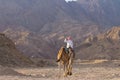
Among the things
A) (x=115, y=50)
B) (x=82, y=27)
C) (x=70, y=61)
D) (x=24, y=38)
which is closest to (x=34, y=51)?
(x=24, y=38)

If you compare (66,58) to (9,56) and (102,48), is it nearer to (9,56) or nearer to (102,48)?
(9,56)

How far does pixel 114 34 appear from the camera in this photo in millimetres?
126000

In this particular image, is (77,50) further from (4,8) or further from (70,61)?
(70,61)

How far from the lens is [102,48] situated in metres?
112

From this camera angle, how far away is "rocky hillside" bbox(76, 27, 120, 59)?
354 ft

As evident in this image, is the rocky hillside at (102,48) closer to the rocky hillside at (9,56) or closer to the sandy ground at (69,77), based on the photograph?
the rocky hillside at (9,56)

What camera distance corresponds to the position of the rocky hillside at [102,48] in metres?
108

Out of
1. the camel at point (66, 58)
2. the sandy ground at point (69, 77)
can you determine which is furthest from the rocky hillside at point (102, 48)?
the camel at point (66, 58)

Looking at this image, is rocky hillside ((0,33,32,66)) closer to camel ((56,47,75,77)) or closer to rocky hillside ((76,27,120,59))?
camel ((56,47,75,77))

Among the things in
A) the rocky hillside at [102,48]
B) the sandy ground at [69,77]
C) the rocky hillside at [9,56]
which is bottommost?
the sandy ground at [69,77]

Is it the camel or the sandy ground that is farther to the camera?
the camel

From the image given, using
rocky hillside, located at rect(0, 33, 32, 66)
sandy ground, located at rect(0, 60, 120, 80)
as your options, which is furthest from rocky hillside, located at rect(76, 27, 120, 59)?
sandy ground, located at rect(0, 60, 120, 80)

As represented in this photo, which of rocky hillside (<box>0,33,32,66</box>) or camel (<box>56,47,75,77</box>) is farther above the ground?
rocky hillside (<box>0,33,32,66</box>)

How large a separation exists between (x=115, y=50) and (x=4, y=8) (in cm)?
8364
